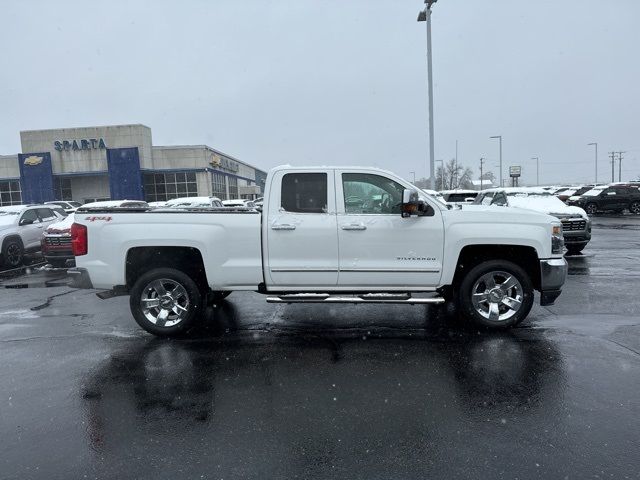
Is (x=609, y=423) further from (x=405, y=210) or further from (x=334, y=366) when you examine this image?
(x=405, y=210)

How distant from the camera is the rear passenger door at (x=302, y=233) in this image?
18.6 ft

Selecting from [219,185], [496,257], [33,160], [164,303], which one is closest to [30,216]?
[164,303]

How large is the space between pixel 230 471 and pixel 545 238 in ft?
14.7

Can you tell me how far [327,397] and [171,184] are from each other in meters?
47.7

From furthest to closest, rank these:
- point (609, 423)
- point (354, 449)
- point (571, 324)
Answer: point (571, 324) → point (609, 423) → point (354, 449)

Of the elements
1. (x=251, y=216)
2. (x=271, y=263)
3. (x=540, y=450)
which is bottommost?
(x=540, y=450)

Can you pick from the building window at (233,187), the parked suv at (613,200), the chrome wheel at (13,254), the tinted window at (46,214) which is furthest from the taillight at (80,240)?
the building window at (233,187)

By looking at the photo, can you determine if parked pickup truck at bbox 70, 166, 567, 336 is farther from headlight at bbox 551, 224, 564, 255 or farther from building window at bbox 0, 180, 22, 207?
building window at bbox 0, 180, 22, 207

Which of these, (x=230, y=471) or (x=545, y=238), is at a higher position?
(x=545, y=238)

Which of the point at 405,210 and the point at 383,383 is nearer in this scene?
the point at 383,383

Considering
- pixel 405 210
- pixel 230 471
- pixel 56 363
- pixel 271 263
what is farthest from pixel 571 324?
pixel 56 363

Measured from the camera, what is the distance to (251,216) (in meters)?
5.71

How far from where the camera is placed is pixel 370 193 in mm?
5816

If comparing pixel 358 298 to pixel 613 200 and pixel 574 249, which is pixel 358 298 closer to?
pixel 574 249
